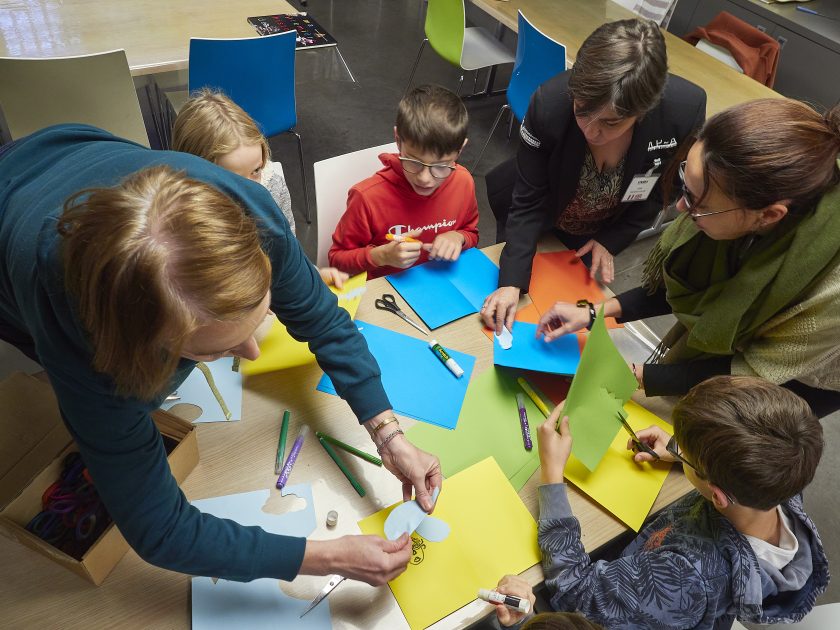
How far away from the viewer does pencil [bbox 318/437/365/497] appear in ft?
3.65

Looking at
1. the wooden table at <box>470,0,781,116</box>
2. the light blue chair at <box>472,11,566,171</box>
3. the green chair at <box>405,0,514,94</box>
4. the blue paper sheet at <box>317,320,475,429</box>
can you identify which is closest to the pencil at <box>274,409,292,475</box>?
the blue paper sheet at <box>317,320,475,429</box>

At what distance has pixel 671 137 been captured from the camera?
Result: 1642 mm

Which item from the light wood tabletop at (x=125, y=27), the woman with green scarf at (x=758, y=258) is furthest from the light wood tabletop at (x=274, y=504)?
the light wood tabletop at (x=125, y=27)

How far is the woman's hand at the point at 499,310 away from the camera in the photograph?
1.47 m

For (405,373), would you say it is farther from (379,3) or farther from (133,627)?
(379,3)

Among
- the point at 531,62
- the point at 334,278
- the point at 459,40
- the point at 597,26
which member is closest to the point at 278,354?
the point at 334,278

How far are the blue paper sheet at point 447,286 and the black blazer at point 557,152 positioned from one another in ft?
0.22

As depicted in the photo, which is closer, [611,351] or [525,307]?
[611,351]

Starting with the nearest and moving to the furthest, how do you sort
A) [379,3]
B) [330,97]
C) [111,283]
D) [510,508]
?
[111,283] → [510,508] → [330,97] → [379,3]

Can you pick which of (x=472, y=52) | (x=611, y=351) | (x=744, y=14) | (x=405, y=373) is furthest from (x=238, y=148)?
(x=744, y=14)

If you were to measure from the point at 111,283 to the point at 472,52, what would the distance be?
11.4 ft

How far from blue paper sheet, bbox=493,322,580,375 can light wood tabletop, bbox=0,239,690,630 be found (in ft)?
0.20

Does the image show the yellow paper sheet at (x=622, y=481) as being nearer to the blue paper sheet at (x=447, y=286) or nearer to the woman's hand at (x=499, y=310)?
the woman's hand at (x=499, y=310)

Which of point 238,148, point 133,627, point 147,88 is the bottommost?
point 147,88
